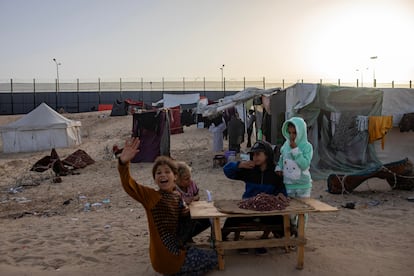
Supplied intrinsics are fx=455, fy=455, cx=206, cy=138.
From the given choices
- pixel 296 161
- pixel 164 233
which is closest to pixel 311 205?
pixel 296 161

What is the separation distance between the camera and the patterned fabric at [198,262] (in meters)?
4.15

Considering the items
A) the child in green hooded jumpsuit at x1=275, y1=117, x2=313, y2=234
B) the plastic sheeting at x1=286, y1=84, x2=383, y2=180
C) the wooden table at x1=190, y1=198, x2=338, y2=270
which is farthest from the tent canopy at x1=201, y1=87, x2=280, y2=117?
the wooden table at x1=190, y1=198, x2=338, y2=270

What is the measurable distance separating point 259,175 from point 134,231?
7.53ft

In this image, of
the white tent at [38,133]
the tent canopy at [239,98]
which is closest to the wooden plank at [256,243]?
the tent canopy at [239,98]

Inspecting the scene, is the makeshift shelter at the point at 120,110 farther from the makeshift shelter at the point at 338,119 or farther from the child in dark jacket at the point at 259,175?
the child in dark jacket at the point at 259,175

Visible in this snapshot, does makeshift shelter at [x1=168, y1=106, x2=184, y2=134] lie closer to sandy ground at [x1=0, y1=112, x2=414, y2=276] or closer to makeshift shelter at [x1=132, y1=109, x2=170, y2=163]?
makeshift shelter at [x1=132, y1=109, x2=170, y2=163]

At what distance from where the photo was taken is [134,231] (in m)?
6.25

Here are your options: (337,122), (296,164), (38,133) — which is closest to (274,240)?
(296,164)

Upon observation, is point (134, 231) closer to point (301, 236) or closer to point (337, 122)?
point (301, 236)

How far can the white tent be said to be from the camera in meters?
20.1

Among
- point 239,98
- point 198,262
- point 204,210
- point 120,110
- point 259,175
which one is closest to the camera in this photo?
point 198,262

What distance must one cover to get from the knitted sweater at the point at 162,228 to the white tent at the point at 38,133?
58.2 feet

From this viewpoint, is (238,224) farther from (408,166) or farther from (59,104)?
(59,104)

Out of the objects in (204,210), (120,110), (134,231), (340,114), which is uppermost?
(120,110)
